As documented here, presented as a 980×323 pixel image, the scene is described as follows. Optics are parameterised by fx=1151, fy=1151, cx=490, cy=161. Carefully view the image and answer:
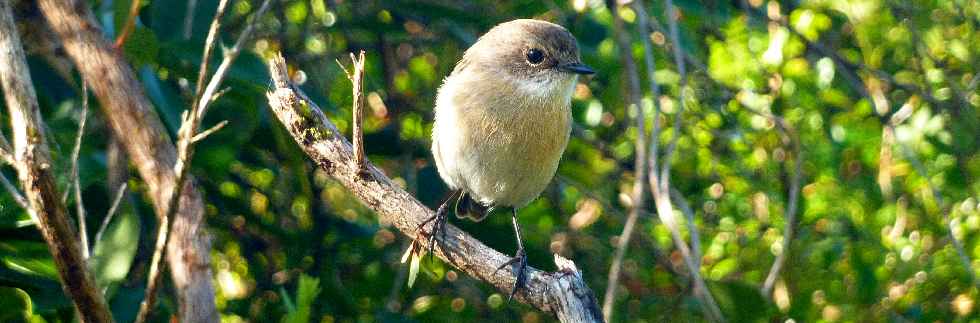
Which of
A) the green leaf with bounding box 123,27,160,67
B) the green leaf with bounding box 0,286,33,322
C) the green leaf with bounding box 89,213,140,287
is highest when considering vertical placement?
the green leaf with bounding box 123,27,160,67

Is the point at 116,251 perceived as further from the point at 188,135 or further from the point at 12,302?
the point at 188,135

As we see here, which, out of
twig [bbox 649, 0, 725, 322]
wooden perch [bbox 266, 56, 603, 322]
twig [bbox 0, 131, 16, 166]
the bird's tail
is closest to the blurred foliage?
the bird's tail

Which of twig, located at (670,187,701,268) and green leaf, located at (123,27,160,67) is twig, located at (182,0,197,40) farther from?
twig, located at (670,187,701,268)

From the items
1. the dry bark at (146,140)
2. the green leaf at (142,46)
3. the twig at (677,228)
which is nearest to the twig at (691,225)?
the twig at (677,228)

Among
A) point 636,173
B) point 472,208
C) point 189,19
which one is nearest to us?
point 189,19

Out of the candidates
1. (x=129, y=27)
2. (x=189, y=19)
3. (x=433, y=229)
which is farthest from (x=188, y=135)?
(x=189, y=19)

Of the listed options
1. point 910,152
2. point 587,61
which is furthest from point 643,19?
point 910,152

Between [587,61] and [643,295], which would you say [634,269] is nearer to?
[643,295]
